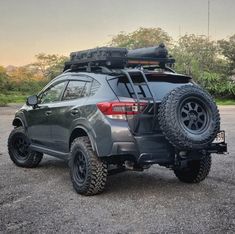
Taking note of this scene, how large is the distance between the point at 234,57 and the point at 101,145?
169ft

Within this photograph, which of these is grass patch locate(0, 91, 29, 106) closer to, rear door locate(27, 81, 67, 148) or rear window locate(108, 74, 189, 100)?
rear door locate(27, 81, 67, 148)

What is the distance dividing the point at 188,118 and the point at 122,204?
4.33 feet

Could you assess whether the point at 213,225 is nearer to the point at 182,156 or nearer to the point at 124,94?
the point at 182,156

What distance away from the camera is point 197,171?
6852 millimetres

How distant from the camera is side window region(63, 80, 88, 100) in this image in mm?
6715

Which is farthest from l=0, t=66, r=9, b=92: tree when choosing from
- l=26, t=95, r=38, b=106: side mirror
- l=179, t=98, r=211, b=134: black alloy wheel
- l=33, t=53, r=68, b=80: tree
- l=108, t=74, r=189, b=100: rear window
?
l=179, t=98, r=211, b=134: black alloy wheel

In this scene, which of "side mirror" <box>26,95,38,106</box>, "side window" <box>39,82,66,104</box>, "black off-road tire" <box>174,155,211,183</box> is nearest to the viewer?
"black off-road tire" <box>174,155,211,183</box>

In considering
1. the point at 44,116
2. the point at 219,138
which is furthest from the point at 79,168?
the point at 219,138

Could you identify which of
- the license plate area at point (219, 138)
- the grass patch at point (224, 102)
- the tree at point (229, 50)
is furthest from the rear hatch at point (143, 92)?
the tree at point (229, 50)

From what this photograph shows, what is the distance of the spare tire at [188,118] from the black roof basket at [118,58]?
1059mm

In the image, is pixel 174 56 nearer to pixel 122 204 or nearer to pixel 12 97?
pixel 12 97

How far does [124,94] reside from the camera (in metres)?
6.07

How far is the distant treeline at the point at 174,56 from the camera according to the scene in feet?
183

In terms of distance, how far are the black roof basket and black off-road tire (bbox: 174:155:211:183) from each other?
59.5 inches
